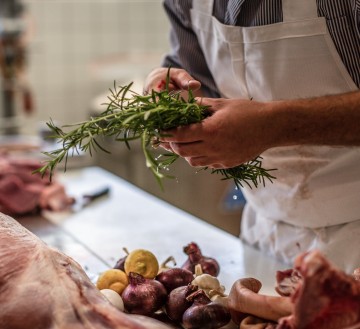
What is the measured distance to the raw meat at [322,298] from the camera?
1.09 metres

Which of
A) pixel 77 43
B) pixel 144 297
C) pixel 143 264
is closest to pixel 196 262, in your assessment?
pixel 143 264

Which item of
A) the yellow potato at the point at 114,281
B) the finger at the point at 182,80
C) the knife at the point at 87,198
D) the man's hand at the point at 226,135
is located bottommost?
the knife at the point at 87,198

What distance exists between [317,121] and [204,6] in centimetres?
71

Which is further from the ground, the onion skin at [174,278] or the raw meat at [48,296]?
the raw meat at [48,296]

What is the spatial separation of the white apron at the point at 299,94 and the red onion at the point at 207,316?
0.57 m

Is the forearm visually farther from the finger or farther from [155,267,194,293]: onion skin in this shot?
[155,267,194,293]: onion skin

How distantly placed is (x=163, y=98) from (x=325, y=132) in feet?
1.13

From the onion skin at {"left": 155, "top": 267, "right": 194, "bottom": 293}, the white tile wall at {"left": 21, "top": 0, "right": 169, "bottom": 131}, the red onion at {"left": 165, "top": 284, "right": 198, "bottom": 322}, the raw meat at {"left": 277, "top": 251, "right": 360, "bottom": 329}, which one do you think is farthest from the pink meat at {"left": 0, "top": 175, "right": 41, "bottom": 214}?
the white tile wall at {"left": 21, "top": 0, "right": 169, "bottom": 131}

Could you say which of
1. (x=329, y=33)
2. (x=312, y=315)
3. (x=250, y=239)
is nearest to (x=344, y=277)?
(x=312, y=315)

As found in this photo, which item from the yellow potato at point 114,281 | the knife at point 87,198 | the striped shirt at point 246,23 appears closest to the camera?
the yellow potato at point 114,281

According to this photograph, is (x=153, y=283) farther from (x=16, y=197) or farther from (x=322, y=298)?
(x=16, y=197)

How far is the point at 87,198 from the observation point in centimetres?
286

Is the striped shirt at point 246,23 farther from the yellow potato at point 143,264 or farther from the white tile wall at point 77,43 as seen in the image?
the white tile wall at point 77,43

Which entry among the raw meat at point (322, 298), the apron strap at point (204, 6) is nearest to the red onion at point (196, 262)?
the raw meat at point (322, 298)
